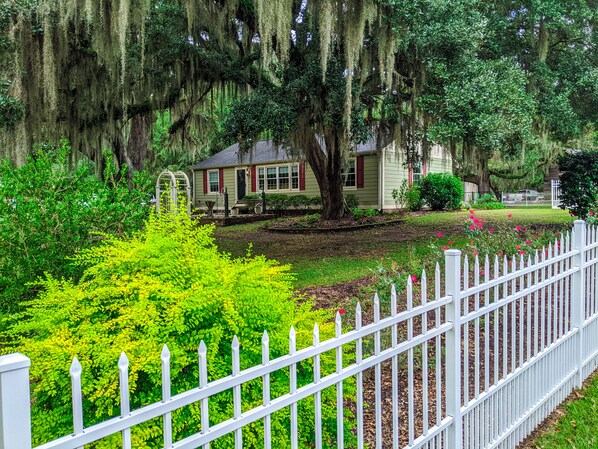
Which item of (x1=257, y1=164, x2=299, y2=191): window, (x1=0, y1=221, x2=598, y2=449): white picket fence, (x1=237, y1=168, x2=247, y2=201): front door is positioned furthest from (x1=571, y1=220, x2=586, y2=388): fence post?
(x1=237, y1=168, x2=247, y2=201): front door

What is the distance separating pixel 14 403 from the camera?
1.09m

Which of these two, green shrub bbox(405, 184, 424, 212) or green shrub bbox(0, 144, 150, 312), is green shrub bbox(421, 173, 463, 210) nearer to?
green shrub bbox(405, 184, 424, 212)

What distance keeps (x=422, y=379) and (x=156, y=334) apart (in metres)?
1.54

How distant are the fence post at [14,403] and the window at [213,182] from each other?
25232 millimetres

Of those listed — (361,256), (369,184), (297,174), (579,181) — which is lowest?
(361,256)

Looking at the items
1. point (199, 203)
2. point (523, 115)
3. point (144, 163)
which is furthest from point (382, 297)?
point (199, 203)

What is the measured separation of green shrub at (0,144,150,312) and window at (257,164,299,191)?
1768cm

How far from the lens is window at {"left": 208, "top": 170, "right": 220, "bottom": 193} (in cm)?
2615

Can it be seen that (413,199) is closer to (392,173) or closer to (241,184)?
(392,173)

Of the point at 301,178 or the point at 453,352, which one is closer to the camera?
the point at 453,352

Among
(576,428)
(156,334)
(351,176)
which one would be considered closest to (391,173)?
(351,176)

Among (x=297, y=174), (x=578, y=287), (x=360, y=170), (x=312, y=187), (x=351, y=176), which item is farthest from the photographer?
(x=297, y=174)

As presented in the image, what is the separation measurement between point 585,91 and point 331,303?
817cm

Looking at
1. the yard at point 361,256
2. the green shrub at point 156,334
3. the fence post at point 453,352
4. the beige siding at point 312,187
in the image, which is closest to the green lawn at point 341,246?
the yard at point 361,256
